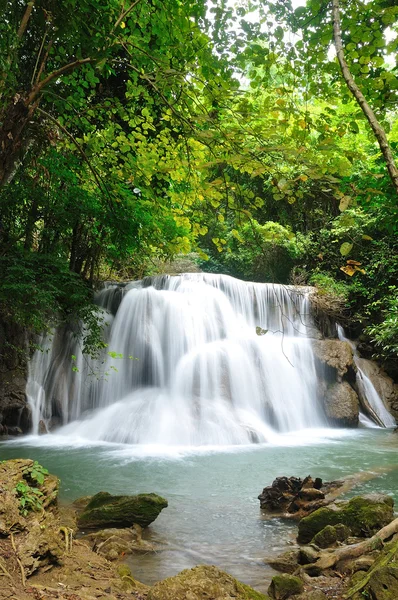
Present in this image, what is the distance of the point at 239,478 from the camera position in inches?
283

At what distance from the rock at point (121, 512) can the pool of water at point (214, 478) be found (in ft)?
0.61

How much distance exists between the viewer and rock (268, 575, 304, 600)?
128 inches

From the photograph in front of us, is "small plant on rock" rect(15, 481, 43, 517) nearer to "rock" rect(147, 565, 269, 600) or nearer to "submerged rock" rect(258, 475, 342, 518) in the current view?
"rock" rect(147, 565, 269, 600)

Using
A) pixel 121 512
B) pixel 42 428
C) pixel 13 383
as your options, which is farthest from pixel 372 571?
pixel 13 383

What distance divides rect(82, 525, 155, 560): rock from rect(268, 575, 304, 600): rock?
1.43 metres

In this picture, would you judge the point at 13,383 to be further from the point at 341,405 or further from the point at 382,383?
the point at 382,383

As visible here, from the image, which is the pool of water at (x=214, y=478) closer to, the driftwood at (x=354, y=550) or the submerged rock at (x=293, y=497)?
the submerged rock at (x=293, y=497)

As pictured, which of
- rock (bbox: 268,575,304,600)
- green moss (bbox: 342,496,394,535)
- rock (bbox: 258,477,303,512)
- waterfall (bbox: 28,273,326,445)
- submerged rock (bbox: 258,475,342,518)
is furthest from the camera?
waterfall (bbox: 28,273,326,445)

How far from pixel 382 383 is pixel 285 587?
39.6 feet

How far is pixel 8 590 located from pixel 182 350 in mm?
11132

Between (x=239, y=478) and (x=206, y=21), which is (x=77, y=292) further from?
(x=206, y=21)

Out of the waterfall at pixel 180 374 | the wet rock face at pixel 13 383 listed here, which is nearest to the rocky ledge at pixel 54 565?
the waterfall at pixel 180 374

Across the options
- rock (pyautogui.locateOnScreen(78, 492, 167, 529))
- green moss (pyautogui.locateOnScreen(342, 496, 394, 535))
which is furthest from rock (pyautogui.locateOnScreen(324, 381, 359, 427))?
rock (pyautogui.locateOnScreen(78, 492, 167, 529))

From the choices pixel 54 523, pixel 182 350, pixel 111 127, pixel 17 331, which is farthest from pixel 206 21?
pixel 182 350
